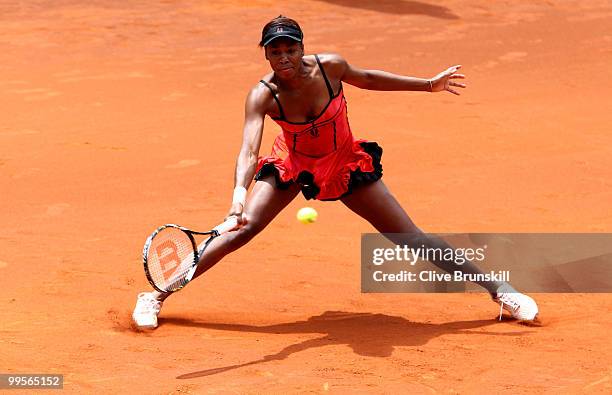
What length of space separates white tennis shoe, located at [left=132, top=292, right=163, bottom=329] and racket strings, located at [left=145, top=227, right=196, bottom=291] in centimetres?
20

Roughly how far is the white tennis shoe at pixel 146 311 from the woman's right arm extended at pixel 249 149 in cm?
94

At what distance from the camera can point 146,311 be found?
6316mm

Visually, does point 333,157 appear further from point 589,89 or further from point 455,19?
point 455,19

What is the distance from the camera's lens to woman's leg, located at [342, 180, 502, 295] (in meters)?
6.29

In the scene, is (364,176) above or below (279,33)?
below

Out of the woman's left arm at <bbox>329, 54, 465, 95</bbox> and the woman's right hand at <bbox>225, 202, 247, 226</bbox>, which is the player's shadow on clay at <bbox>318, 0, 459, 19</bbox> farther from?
the woman's right hand at <bbox>225, 202, 247, 226</bbox>

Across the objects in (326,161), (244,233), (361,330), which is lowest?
(361,330)

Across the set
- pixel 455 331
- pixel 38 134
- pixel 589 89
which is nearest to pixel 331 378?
pixel 455 331

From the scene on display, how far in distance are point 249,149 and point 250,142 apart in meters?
0.04

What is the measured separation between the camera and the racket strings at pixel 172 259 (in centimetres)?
614

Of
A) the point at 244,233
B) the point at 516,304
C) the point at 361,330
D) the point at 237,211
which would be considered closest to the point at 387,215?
the point at 361,330

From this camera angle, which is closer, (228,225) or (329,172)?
(228,225)

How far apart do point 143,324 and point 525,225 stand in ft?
12.1

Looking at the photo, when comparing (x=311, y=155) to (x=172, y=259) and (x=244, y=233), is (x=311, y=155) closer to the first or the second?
(x=244, y=233)
